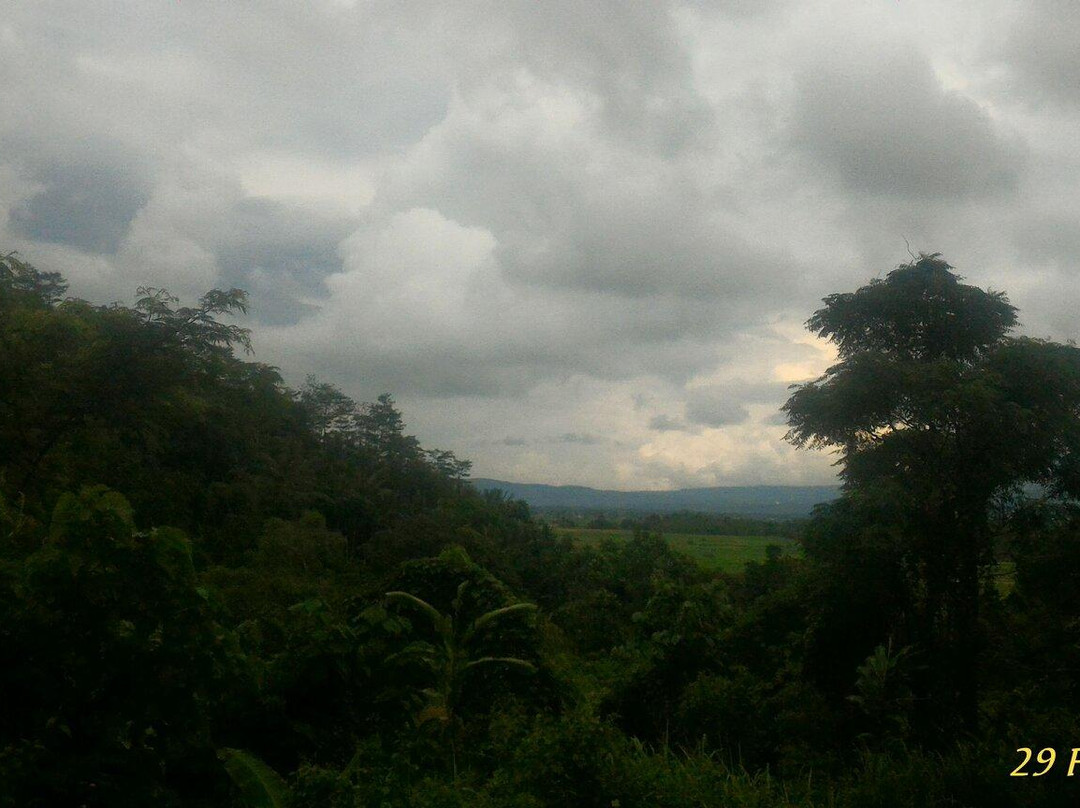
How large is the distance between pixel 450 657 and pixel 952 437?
700cm

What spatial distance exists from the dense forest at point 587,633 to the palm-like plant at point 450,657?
40mm

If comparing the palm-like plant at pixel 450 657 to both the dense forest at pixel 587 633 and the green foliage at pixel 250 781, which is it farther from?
the green foliage at pixel 250 781

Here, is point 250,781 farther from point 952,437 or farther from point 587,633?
point 587,633

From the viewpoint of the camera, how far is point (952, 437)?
10258 millimetres

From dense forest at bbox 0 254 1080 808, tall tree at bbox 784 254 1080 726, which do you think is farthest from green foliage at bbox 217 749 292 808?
tall tree at bbox 784 254 1080 726

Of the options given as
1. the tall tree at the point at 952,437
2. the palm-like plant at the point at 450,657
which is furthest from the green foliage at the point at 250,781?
the tall tree at the point at 952,437

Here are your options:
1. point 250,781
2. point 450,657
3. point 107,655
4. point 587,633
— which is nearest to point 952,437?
point 450,657

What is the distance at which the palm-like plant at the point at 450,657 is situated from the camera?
748cm

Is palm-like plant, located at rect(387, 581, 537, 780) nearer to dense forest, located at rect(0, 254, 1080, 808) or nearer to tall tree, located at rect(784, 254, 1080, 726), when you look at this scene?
dense forest, located at rect(0, 254, 1080, 808)

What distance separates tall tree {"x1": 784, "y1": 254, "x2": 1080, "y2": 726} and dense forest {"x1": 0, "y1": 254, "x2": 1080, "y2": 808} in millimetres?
36

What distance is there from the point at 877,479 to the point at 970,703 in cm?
305

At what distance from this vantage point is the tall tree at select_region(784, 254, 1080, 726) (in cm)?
992

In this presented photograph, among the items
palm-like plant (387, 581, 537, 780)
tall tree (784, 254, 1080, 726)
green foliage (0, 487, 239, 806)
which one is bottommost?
palm-like plant (387, 581, 537, 780)

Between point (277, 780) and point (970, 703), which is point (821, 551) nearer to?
point (970, 703)
